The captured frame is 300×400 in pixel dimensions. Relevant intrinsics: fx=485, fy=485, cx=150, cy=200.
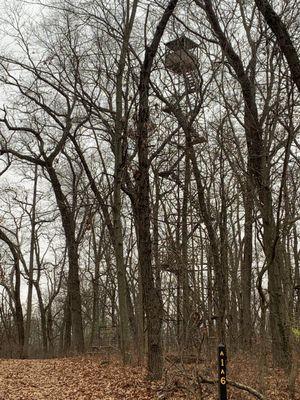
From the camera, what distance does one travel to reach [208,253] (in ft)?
40.9

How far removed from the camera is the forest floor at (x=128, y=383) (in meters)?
7.80

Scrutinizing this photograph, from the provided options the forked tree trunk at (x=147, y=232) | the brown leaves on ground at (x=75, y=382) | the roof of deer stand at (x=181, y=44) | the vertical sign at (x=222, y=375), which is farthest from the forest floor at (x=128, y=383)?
the roof of deer stand at (x=181, y=44)

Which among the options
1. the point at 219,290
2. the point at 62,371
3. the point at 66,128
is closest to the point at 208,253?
the point at 219,290

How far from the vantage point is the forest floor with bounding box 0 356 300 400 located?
7801 millimetres

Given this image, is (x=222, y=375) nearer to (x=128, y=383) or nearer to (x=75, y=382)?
(x=128, y=383)

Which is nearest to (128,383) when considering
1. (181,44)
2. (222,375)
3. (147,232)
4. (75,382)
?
(75,382)

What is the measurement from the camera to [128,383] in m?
9.68

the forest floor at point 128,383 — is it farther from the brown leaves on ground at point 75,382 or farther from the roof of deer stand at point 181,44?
the roof of deer stand at point 181,44

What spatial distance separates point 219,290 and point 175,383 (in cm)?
334

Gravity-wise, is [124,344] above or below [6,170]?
below

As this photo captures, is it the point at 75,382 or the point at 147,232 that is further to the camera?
the point at 75,382

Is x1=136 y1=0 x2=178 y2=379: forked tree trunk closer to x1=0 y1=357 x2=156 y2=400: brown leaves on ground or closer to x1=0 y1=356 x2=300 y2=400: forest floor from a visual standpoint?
x1=0 y1=356 x2=300 y2=400: forest floor

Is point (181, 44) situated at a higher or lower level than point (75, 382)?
higher

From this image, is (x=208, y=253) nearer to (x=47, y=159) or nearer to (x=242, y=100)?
(x=242, y=100)
